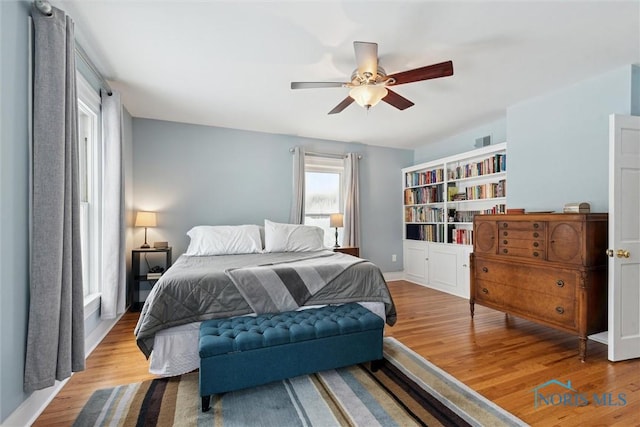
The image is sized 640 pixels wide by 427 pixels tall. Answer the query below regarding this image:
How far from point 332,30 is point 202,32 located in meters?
0.92

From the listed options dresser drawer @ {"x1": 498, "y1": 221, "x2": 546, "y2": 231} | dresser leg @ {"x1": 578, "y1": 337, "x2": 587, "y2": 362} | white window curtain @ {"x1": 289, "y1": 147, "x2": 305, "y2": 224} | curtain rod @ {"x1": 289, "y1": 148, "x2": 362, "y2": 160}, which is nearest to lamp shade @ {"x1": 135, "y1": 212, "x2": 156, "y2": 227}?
white window curtain @ {"x1": 289, "y1": 147, "x2": 305, "y2": 224}

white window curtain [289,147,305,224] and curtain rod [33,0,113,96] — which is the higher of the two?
curtain rod [33,0,113,96]

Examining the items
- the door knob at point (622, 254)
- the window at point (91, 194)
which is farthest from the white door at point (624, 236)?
the window at point (91, 194)

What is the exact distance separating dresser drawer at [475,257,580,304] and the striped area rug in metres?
1.32

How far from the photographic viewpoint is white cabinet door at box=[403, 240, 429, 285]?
480 centimetres

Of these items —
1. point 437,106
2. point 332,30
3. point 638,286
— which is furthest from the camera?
point 437,106

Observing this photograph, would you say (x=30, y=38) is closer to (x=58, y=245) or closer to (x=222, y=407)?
(x=58, y=245)

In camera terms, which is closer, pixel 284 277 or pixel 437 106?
pixel 284 277

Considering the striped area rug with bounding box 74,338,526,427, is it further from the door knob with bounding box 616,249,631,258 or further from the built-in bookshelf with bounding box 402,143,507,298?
the built-in bookshelf with bounding box 402,143,507,298

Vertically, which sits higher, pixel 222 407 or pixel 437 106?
pixel 437 106

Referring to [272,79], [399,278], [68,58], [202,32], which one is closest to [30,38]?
[68,58]

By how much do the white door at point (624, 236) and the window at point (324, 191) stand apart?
332 centimetres

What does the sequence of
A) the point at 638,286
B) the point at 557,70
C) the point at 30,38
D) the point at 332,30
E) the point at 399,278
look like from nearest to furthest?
the point at 30,38, the point at 332,30, the point at 638,286, the point at 557,70, the point at 399,278

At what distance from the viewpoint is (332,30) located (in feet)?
6.63
